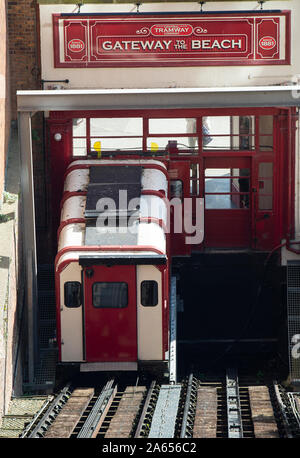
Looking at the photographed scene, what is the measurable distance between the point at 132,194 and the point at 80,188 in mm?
1162

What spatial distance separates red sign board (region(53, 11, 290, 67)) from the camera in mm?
20266

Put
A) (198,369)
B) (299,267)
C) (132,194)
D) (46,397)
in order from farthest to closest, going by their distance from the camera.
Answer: (299,267) < (198,369) < (132,194) < (46,397)

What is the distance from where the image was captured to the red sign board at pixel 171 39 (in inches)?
798

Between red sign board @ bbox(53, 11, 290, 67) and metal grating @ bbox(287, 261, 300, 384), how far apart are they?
471cm

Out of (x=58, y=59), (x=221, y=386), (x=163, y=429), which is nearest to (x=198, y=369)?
(x=221, y=386)

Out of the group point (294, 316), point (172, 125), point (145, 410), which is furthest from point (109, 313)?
point (172, 125)

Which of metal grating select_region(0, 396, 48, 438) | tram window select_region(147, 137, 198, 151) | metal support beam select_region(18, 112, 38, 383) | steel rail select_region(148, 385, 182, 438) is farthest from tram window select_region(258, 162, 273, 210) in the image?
metal grating select_region(0, 396, 48, 438)

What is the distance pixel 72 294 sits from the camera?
1678 centimetres

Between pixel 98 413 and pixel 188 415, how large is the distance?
1495mm

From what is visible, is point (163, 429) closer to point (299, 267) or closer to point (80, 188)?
point (80, 188)

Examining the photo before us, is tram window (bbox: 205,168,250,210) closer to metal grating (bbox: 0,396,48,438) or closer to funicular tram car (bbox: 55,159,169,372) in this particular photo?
funicular tram car (bbox: 55,159,169,372)

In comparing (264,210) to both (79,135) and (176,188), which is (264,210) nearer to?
(176,188)

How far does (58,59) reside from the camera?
20391 mm

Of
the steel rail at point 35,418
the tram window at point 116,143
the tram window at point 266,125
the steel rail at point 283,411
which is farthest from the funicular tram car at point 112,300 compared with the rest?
the tram window at point 266,125
